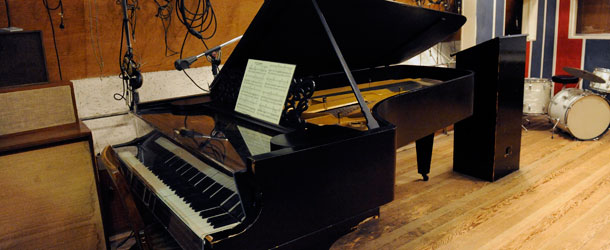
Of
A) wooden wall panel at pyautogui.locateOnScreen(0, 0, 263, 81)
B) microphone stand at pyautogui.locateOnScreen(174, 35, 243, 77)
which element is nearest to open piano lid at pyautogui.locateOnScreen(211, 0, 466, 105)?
microphone stand at pyautogui.locateOnScreen(174, 35, 243, 77)

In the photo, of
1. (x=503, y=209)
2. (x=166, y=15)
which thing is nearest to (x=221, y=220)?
(x=166, y=15)

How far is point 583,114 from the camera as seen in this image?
4.68 metres

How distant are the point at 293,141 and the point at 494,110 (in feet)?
8.46

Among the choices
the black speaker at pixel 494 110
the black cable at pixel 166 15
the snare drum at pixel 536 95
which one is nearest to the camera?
the black cable at pixel 166 15

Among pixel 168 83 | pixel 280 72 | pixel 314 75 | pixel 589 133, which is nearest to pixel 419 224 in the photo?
pixel 314 75

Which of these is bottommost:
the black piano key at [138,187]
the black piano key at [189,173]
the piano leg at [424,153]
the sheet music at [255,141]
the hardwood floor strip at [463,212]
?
the hardwood floor strip at [463,212]

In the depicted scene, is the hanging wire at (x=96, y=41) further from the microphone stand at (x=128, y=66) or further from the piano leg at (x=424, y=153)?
the piano leg at (x=424, y=153)

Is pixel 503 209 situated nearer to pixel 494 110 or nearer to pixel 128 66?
pixel 494 110

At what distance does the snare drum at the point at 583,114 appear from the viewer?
15.2ft

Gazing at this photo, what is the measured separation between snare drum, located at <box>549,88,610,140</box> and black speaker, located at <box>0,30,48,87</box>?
4.78m

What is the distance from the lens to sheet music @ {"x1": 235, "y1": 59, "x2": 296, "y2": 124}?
170 centimetres

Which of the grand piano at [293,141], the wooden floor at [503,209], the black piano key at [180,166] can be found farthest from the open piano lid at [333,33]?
the wooden floor at [503,209]

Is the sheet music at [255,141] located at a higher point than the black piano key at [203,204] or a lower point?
higher

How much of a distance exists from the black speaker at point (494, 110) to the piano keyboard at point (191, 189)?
264cm
